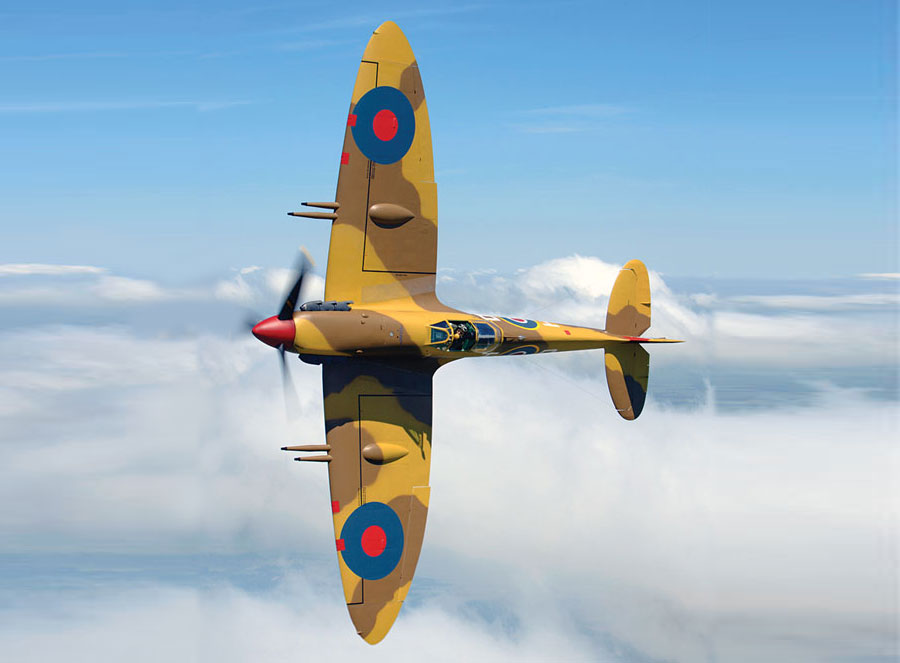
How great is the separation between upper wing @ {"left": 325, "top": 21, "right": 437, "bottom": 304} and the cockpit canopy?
1005mm

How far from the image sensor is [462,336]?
16953 millimetres

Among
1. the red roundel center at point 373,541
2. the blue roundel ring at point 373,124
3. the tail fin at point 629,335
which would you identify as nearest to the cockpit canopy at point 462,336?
the tail fin at point 629,335

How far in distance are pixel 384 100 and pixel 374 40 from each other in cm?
109

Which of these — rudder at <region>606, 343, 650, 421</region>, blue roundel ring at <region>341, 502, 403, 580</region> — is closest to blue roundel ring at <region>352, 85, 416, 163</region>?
rudder at <region>606, 343, 650, 421</region>

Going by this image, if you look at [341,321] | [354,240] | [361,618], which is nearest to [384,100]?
[354,240]

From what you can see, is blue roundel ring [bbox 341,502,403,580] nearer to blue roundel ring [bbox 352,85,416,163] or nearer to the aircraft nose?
the aircraft nose

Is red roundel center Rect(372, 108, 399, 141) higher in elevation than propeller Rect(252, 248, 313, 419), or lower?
higher

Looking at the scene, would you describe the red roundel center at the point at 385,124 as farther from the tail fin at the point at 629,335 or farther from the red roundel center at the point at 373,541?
the red roundel center at the point at 373,541

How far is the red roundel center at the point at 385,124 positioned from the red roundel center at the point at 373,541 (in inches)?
275

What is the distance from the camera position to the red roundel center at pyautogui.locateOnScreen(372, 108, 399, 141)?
1728cm

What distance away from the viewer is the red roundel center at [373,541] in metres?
17.0

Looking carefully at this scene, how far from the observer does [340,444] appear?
16984 mm

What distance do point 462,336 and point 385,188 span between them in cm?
302

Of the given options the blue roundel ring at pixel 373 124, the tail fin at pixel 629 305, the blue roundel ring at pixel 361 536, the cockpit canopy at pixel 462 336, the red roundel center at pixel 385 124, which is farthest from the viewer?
the tail fin at pixel 629 305
